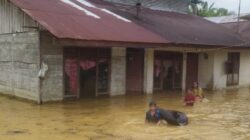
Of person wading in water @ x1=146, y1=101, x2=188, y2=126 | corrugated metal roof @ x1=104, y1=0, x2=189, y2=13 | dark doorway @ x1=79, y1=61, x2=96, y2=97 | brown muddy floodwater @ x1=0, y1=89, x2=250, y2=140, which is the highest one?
corrugated metal roof @ x1=104, y1=0, x2=189, y2=13

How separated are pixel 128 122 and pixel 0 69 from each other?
8025 millimetres

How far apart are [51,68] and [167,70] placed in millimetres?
7715

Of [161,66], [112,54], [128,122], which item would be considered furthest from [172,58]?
[128,122]

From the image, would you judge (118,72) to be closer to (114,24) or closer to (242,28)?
(114,24)

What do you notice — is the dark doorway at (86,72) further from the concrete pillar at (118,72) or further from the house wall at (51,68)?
the house wall at (51,68)

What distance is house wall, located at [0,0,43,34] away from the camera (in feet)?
50.4

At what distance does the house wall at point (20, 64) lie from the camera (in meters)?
15.2

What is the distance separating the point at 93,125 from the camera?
11.4 m

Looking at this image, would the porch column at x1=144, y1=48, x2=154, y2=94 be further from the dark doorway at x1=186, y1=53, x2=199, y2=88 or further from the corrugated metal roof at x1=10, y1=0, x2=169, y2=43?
the dark doorway at x1=186, y1=53, x2=199, y2=88

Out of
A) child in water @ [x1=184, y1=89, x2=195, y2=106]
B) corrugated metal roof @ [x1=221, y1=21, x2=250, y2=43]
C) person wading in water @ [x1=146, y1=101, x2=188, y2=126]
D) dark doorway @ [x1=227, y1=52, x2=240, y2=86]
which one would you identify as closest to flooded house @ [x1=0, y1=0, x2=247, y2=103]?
dark doorway @ [x1=227, y1=52, x2=240, y2=86]

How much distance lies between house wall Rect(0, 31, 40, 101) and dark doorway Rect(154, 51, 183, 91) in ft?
22.7

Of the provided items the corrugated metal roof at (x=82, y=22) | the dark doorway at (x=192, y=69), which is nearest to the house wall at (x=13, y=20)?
the corrugated metal roof at (x=82, y=22)

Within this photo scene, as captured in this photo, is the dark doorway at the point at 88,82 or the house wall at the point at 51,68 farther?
the dark doorway at the point at 88,82

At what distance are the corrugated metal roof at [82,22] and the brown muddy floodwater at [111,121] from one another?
254cm
